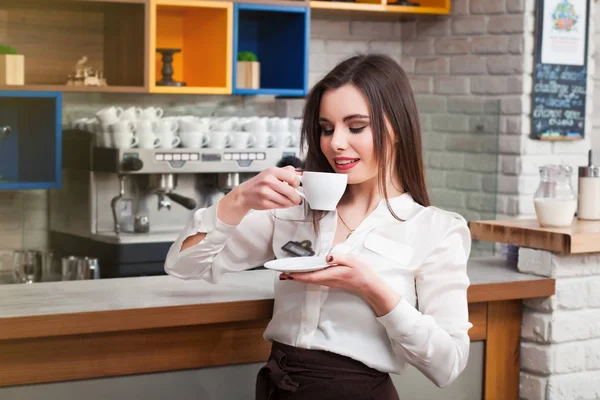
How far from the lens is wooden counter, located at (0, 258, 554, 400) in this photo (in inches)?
70.5

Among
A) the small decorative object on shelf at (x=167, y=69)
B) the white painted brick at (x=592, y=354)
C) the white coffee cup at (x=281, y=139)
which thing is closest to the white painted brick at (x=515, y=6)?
the white coffee cup at (x=281, y=139)

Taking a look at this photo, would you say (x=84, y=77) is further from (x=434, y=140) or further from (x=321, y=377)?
(x=321, y=377)

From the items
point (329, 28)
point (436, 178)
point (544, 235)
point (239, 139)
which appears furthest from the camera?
point (329, 28)

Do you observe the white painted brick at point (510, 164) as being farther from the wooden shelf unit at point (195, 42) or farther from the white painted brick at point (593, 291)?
the white painted brick at point (593, 291)

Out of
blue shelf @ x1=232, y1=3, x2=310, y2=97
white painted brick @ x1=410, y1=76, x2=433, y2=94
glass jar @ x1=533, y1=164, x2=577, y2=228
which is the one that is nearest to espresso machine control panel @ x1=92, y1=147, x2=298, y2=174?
blue shelf @ x1=232, y1=3, x2=310, y2=97

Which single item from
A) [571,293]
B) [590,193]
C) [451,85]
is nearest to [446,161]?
[451,85]

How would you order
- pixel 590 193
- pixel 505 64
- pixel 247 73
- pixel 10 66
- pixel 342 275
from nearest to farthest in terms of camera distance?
pixel 342 275
pixel 590 193
pixel 10 66
pixel 247 73
pixel 505 64

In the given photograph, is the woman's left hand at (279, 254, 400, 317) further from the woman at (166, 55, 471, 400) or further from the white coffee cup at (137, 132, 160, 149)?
the white coffee cup at (137, 132, 160, 149)

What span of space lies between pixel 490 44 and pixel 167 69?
1472 millimetres

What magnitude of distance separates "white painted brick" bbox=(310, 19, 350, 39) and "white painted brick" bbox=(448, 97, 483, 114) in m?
0.63

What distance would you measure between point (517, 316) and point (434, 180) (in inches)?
82.6

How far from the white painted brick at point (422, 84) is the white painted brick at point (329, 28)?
421 mm

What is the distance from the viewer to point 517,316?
2.39 metres

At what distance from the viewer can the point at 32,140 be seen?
3752 millimetres
